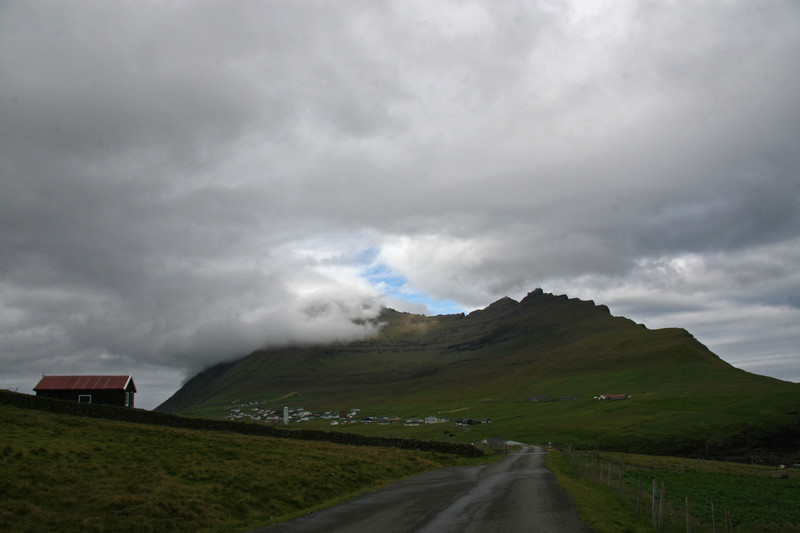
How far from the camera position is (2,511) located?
19.3m

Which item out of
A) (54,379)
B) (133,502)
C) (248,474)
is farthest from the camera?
(54,379)

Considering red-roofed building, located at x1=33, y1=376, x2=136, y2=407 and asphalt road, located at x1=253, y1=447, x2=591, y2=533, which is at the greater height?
red-roofed building, located at x1=33, y1=376, x2=136, y2=407

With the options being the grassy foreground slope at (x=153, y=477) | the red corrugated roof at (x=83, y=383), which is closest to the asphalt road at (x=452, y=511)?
the grassy foreground slope at (x=153, y=477)

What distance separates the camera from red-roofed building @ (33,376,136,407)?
68.8m

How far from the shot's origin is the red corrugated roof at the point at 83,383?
6925 centimetres

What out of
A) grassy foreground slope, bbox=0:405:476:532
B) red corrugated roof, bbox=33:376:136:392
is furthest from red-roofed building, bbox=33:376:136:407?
grassy foreground slope, bbox=0:405:476:532

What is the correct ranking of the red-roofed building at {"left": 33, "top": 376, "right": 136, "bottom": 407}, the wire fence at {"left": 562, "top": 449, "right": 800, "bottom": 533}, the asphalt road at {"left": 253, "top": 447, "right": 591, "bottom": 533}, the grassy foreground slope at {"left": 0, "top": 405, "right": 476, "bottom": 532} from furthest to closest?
1. the red-roofed building at {"left": 33, "top": 376, "right": 136, "bottom": 407}
2. the wire fence at {"left": 562, "top": 449, "right": 800, "bottom": 533}
3. the asphalt road at {"left": 253, "top": 447, "right": 591, "bottom": 533}
4. the grassy foreground slope at {"left": 0, "top": 405, "right": 476, "bottom": 532}

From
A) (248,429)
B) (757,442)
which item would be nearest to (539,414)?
(757,442)

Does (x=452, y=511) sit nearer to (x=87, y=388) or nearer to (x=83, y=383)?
(x=87, y=388)

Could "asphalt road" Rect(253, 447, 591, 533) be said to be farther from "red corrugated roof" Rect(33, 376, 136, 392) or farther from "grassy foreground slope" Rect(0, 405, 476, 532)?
"red corrugated roof" Rect(33, 376, 136, 392)

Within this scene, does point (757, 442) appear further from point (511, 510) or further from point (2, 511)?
point (2, 511)

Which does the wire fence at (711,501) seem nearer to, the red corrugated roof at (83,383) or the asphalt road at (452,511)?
the asphalt road at (452,511)

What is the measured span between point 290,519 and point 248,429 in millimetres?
39537

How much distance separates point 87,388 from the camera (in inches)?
2776
